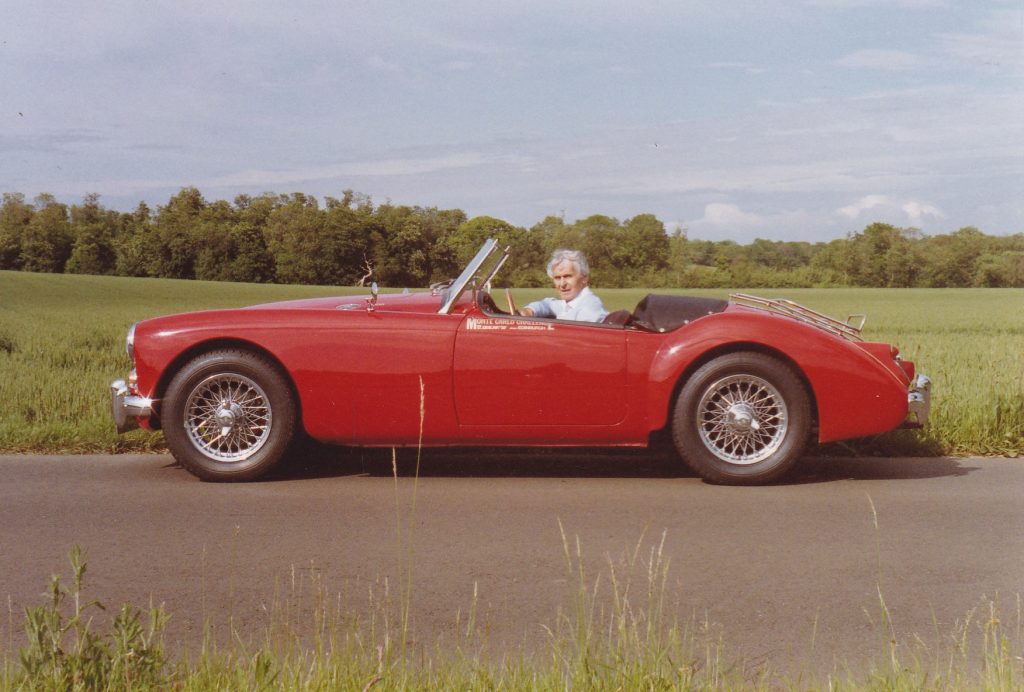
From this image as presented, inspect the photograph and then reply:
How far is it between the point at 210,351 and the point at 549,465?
211 centimetres

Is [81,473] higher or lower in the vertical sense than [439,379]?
lower

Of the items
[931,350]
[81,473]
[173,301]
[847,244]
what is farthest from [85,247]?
[81,473]

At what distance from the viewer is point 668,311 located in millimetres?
6199

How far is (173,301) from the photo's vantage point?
32.1 meters

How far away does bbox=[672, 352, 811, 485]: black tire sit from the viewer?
591 cm

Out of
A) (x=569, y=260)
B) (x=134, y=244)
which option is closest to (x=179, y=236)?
(x=134, y=244)

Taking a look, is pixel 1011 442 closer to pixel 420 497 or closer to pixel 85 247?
pixel 420 497

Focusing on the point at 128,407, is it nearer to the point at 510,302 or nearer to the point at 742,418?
the point at 510,302

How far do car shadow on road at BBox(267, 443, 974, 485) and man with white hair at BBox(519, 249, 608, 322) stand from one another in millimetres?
912

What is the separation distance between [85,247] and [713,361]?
38.0 meters

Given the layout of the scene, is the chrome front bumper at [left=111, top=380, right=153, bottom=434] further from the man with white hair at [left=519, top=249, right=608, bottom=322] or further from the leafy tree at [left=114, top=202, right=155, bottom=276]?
the leafy tree at [left=114, top=202, right=155, bottom=276]

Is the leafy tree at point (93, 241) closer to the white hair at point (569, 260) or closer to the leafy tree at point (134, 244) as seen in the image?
the leafy tree at point (134, 244)

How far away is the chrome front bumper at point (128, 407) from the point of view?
607cm

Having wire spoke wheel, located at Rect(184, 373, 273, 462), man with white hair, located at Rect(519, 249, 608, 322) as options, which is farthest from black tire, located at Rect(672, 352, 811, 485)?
wire spoke wheel, located at Rect(184, 373, 273, 462)
